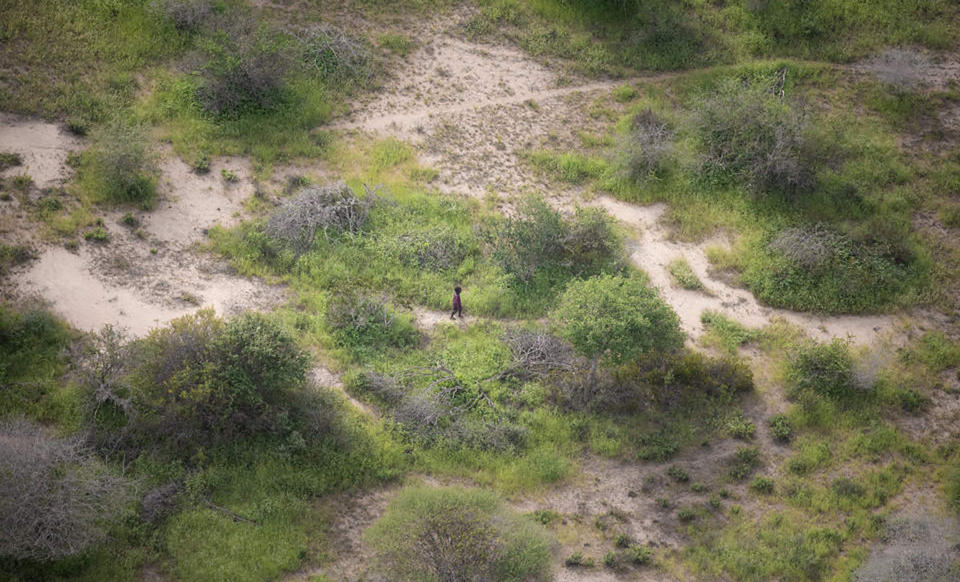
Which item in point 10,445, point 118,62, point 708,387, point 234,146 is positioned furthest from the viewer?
point 118,62

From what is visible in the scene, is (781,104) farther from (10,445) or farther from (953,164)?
(10,445)

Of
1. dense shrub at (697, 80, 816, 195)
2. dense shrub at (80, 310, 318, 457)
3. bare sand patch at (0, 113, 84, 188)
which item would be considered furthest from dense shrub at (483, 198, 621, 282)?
bare sand patch at (0, 113, 84, 188)

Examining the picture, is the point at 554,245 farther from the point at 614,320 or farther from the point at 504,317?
the point at 614,320

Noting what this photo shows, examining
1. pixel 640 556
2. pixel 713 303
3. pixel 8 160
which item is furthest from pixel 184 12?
pixel 640 556

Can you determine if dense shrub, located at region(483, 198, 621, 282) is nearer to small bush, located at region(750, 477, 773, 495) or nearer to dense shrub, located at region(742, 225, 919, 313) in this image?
dense shrub, located at region(742, 225, 919, 313)

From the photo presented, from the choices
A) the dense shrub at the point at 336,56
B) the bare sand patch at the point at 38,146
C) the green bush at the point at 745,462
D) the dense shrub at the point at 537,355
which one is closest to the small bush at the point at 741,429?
the green bush at the point at 745,462

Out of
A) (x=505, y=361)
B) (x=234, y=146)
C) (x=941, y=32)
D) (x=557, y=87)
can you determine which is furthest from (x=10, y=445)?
(x=941, y=32)
